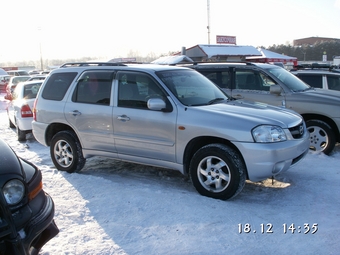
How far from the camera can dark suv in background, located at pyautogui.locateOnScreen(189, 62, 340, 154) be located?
7.10m

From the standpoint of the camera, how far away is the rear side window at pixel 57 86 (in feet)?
20.2

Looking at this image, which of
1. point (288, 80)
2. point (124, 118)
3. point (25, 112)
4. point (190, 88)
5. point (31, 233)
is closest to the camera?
point (31, 233)

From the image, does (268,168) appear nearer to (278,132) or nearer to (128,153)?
(278,132)

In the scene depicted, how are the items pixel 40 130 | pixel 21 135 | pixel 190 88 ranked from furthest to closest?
pixel 21 135 → pixel 40 130 → pixel 190 88

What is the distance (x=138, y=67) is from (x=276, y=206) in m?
2.88

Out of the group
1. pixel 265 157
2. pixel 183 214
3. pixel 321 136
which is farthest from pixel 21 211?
pixel 321 136

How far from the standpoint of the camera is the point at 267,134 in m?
4.54

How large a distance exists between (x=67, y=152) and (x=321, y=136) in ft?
16.0

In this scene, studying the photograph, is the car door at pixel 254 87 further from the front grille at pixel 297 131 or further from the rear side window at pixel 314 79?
the front grille at pixel 297 131

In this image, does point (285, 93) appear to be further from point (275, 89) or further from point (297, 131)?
point (297, 131)

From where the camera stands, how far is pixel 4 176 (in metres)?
2.76

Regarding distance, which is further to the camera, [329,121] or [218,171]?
[329,121]

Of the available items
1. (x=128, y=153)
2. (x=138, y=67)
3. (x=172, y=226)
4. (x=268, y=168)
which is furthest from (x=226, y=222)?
(x=138, y=67)

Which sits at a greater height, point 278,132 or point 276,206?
point 278,132
